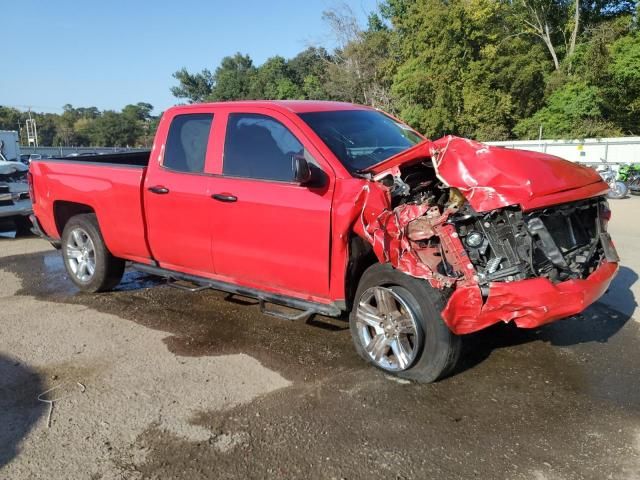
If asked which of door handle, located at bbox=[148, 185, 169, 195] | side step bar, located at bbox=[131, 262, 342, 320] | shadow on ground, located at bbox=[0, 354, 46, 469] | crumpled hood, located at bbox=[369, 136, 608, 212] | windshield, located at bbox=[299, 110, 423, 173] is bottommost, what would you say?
shadow on ground, located at bbox=[0, 354, 46, 469]

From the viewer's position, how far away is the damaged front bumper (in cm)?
340

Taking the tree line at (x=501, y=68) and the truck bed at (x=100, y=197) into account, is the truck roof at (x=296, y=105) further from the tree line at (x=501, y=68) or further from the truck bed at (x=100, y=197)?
the tree line at (x=501, y=68)

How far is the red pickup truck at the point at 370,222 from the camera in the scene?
348 centimetres

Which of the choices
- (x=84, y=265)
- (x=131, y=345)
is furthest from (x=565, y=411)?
(x=84, y=265)

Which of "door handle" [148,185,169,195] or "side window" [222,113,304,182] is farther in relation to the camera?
"door handle" [148,185,169,195]

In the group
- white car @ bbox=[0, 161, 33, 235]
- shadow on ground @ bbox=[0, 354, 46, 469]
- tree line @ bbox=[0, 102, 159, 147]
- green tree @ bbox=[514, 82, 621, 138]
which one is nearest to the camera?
shadow on ground @ bbox=[0, 354, 46, 469]

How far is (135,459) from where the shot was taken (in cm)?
310

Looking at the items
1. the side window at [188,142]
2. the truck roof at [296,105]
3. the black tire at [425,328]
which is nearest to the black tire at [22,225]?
the side window at [188,142]

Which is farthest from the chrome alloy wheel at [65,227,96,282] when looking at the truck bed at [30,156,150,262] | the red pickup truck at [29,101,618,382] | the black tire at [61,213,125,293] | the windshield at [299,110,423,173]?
the windshield at [299,110,423,173]

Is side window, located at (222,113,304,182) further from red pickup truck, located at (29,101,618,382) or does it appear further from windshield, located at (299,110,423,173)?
windshield, located at (299,110,423,173)

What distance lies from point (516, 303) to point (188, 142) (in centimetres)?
326

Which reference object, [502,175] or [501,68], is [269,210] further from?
[501,68]

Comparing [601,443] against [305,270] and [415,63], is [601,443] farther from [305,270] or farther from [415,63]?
[415,63]

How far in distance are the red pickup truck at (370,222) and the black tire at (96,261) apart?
1.83 ft
